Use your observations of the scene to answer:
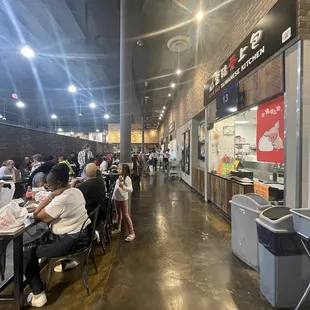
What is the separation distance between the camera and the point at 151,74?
9.12 m

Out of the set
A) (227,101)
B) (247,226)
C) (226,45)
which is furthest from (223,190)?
(226,45)

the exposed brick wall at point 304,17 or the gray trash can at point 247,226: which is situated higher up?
the exposed brick wall at point 304,17

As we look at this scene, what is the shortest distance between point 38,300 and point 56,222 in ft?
2.40

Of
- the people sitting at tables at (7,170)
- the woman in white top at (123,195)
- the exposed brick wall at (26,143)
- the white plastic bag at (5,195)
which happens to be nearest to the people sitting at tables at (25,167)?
the exposed brick wall at (26,143)

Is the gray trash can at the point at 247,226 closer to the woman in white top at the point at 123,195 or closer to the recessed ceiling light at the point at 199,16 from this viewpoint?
the woman in white top at the point at 123,195

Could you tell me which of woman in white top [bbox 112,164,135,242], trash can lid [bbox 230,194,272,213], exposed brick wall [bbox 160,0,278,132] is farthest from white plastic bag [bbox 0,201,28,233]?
exposed brick wall [bbox 160,0,278,132]

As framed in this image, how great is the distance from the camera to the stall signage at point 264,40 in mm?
2871

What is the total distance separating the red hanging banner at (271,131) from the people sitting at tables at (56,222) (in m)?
2.83

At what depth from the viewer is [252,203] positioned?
281 centimetres

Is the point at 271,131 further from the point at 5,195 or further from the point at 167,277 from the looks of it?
the point at 5,195

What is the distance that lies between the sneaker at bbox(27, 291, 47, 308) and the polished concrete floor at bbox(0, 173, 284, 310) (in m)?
0.07

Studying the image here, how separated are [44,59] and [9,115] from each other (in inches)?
592

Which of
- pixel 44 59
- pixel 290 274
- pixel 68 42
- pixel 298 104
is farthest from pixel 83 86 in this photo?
pixel 290 274

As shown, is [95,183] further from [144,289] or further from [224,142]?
[224,142]
